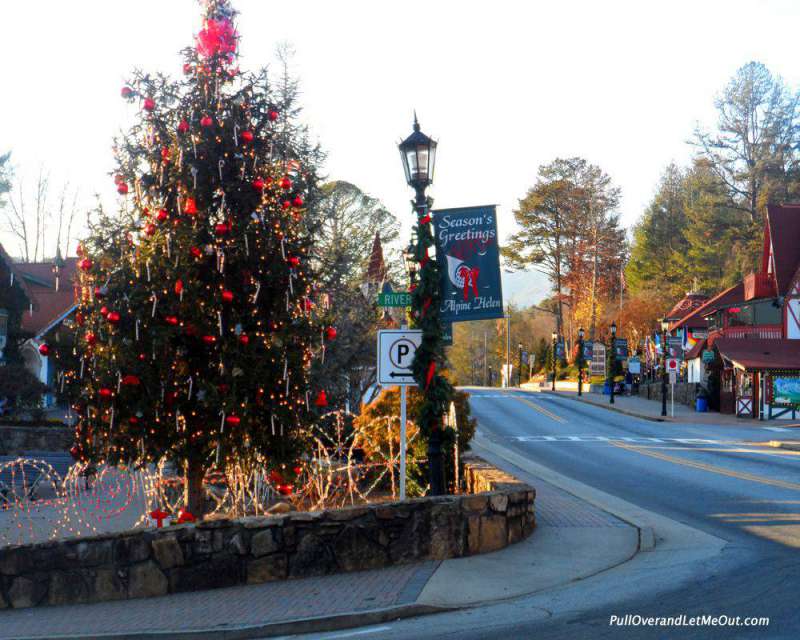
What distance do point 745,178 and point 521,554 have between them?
6901 centimetres

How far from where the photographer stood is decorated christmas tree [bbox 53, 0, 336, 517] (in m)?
11.4

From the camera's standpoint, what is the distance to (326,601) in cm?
879

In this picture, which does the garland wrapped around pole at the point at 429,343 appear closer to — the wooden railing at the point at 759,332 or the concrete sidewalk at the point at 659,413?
the concrete sidewalk at the point at 659,413

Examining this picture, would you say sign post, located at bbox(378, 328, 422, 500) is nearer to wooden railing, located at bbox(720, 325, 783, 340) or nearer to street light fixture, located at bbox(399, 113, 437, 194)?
street light fixture, located at bbox(399, 113, 437, 194)

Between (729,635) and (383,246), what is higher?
(383,246)

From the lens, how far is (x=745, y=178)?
73062mm

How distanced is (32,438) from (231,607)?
24027 millimetres

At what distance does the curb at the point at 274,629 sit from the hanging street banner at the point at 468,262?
507 cm

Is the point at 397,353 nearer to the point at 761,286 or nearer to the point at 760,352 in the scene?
the point at 760,352

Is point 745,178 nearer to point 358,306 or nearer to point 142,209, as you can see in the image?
point 358,306

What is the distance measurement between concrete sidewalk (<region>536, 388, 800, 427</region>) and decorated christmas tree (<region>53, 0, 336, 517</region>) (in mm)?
34334

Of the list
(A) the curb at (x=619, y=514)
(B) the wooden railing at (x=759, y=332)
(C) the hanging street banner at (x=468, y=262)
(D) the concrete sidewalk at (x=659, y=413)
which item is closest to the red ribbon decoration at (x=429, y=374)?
(C) the hanging street banner at (x=468, y=262)

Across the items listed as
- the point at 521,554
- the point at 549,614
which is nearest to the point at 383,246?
the point at 521,554

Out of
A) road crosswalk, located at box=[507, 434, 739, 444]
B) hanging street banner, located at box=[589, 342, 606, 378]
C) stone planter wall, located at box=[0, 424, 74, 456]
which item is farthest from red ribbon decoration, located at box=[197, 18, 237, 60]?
hanging street banner, located at box=[589, 342, 606, 378]
